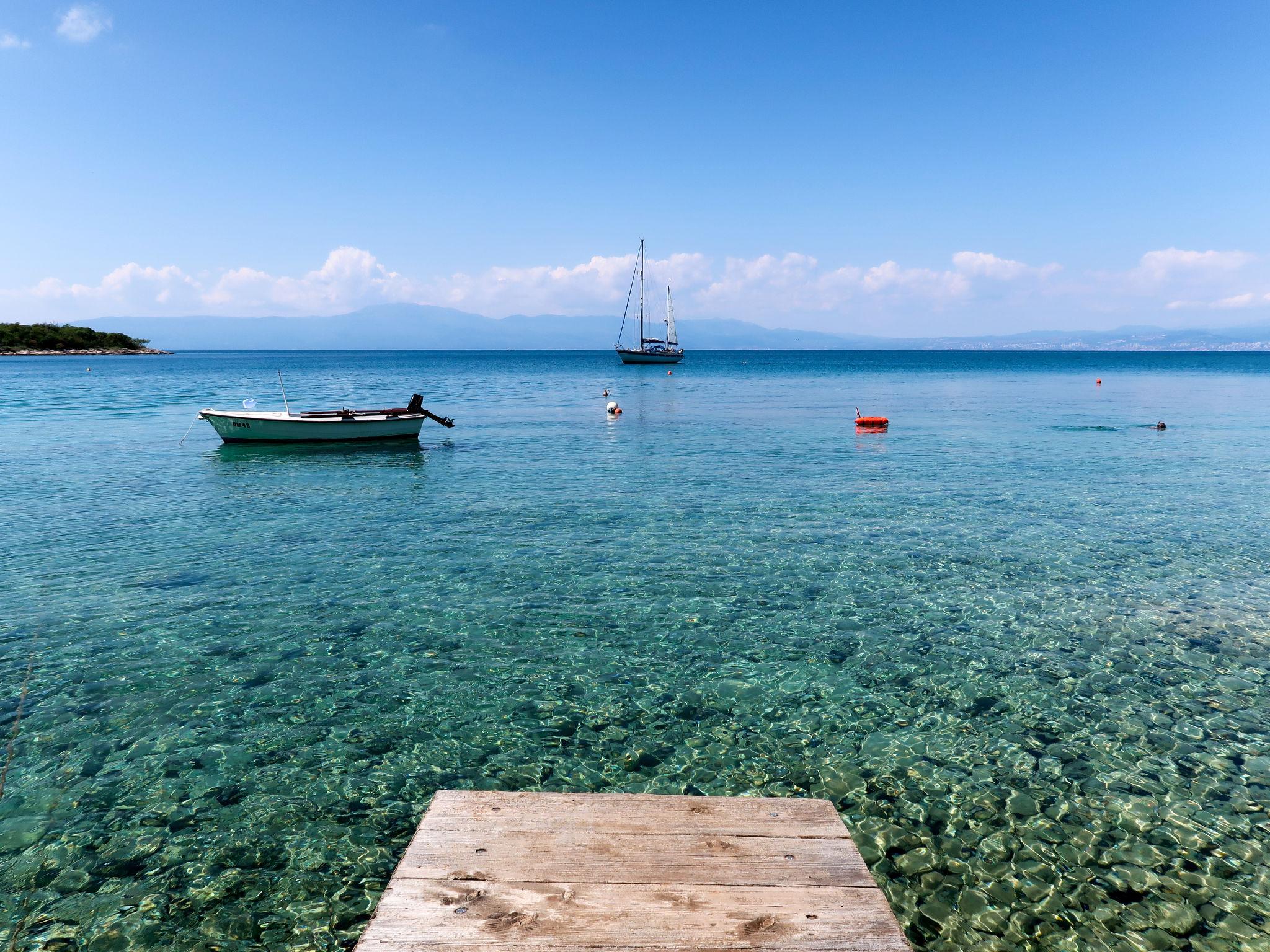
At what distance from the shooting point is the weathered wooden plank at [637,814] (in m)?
3.62

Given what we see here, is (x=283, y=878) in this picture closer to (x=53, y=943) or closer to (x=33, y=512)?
(x=53, y=943)

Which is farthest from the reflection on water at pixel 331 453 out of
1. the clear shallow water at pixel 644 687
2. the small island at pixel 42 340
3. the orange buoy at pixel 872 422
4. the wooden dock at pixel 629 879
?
the small island at pixel 42 340

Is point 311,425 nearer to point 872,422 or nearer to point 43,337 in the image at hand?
point 872,422

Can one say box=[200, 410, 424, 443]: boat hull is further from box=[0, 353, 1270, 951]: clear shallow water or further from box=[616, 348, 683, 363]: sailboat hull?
box=[616, 348, 683, 363]: sailboat hull

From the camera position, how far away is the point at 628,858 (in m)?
3.40

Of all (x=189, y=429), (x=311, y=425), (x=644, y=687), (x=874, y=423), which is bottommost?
(x=644, y=687)

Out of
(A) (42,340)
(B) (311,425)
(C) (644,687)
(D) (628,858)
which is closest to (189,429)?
(B) (311,425)

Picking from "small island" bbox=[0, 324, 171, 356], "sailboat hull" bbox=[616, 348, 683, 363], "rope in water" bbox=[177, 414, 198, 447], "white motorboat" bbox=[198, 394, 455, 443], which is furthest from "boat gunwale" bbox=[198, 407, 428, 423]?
"small island" bbox=[0, 324, 171, 356]

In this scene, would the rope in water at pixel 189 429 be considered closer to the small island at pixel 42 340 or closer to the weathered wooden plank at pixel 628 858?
the weathered wooden plank at pixel 628 858

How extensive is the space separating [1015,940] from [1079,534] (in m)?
13.4

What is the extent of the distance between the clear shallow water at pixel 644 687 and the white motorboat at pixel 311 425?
31.0ft

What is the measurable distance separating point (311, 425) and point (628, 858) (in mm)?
32171

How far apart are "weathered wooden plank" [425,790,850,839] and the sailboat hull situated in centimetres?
12845

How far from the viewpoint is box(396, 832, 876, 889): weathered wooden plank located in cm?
325
